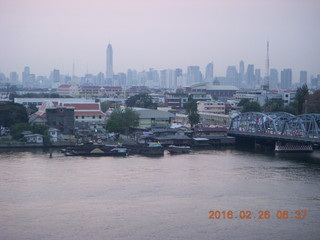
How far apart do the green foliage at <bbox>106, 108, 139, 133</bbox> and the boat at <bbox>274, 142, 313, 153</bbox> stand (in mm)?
3297

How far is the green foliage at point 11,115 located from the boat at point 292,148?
5165 mm

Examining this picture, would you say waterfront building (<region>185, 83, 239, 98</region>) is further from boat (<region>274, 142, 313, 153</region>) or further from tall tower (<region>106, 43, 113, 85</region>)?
tall tower (<region>106, 43, 113, 85</region>)

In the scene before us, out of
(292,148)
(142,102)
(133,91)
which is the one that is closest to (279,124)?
(292,148)

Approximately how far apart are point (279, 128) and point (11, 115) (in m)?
5.42

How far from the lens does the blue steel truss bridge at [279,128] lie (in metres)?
9.09

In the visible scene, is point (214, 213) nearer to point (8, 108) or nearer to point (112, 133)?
point (112, 133)

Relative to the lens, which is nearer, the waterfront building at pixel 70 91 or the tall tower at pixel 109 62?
the waterfront building at pixel 70 91

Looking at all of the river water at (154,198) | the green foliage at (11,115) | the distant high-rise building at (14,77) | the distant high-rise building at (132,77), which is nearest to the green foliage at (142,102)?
the green foliage at (11,115)

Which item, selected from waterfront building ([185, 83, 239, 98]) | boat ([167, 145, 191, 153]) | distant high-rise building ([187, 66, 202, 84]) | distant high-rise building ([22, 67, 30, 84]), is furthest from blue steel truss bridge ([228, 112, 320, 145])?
distant high-rise building ([22, 67, 30, 84])

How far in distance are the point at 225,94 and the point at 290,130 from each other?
18078 millimetres

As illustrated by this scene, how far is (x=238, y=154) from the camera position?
920cm

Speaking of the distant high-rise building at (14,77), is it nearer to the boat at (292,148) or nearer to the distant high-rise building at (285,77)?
the distant high-rise building at (285,77)

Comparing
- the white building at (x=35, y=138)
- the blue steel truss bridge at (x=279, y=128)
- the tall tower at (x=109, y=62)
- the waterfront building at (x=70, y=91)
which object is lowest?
the white building at (x=35, y=138)
